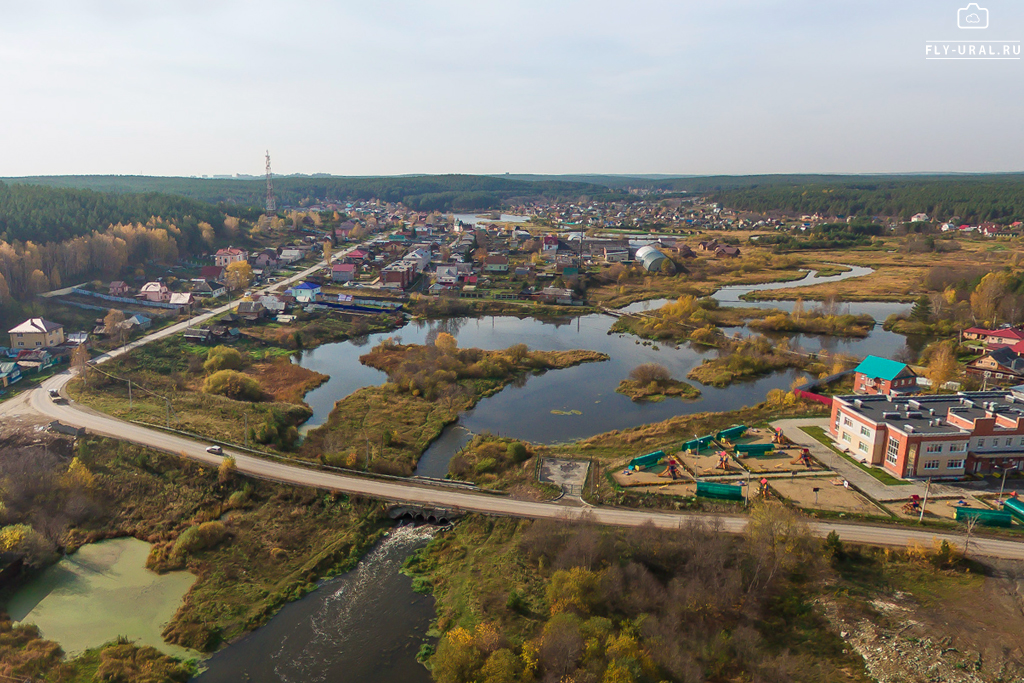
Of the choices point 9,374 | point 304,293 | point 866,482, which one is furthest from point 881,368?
point 9,374

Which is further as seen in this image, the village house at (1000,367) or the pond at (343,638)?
the village house at (1000,367)

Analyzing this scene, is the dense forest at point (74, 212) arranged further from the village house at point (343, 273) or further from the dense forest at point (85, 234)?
the village house at point (343, 273)

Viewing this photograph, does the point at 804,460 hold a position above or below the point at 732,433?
below

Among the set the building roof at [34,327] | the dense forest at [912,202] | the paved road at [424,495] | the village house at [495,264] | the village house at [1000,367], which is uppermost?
the dense forest at [912,202]

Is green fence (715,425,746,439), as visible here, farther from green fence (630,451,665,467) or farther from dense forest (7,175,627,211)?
dense forest (7,175,627,211)

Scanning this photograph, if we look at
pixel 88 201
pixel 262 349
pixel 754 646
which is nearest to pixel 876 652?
pixel 754 646

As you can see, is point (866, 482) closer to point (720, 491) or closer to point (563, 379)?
point (720, 491)

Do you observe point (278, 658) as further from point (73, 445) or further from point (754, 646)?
point (73, 445)

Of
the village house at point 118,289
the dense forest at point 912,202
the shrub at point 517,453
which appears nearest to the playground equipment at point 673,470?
the shrub at point 517,453
